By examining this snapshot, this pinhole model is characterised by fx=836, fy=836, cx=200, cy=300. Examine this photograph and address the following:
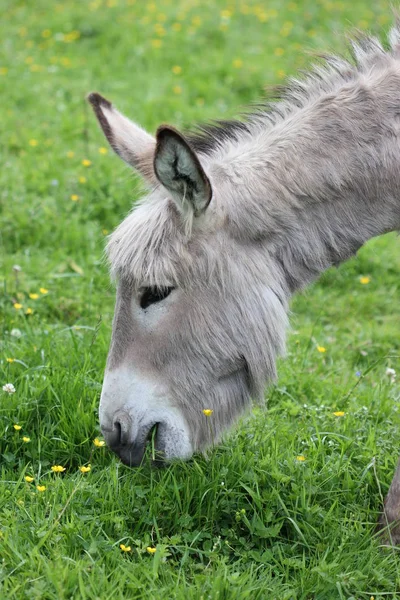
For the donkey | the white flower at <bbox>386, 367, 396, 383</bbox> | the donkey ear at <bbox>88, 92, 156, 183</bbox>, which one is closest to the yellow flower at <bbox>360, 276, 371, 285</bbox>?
the white flower at <bbox>386, 367, 396, 383</bbox>

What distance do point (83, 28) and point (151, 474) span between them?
27.2 ft

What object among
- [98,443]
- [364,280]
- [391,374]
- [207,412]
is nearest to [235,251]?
[207,412]

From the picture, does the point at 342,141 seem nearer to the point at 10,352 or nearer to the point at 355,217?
the point at 355,217

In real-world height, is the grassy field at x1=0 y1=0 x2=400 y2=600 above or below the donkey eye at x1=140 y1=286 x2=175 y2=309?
below

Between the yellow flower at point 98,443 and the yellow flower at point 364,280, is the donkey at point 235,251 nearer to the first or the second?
the yellow flower at point 98,443

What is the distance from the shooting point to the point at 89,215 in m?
6.45

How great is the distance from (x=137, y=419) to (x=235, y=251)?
0.75 meters

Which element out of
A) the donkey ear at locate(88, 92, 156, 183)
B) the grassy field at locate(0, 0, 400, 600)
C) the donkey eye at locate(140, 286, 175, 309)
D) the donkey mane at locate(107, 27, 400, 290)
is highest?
the donkey ear at locate(88, 92, 156, 183)

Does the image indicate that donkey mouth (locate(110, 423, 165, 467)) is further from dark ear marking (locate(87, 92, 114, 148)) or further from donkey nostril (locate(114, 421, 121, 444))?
dark ear marking (locate(87, 92, 114, 148))

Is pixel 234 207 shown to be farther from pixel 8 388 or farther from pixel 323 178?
pixel 8 388

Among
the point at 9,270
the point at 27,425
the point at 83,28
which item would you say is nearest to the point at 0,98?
the point at 83,28

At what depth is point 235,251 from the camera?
3.24m

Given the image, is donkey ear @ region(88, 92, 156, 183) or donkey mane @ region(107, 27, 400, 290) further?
donkey ear @ region(88, 92, 156, 183)

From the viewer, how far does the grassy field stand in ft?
10.2
